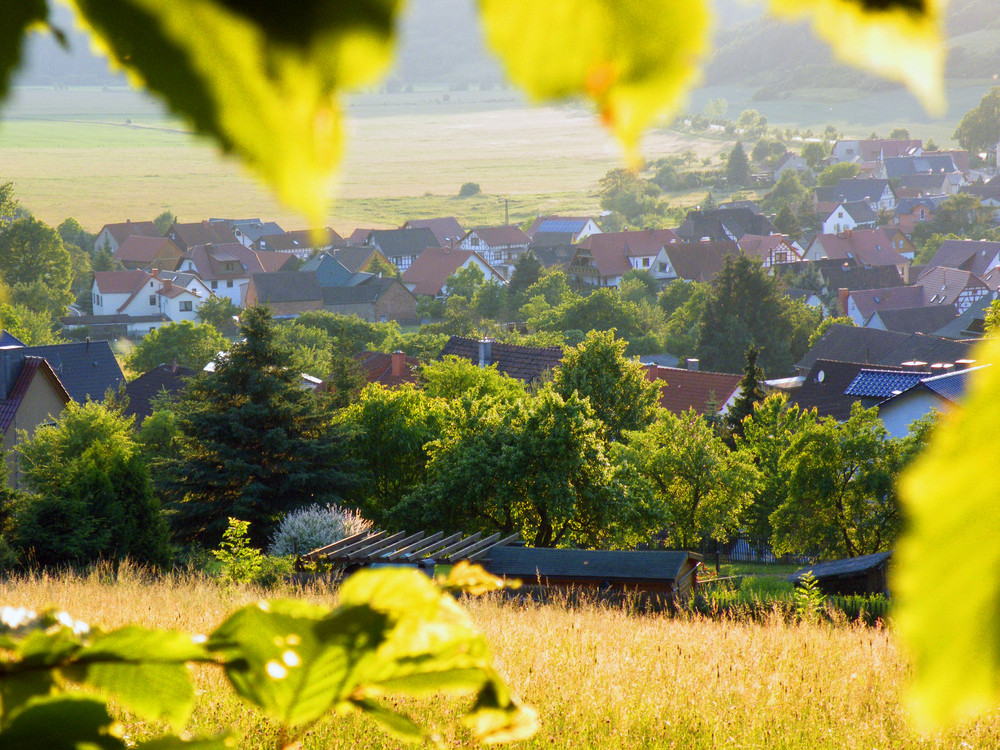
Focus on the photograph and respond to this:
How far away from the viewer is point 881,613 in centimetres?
1074

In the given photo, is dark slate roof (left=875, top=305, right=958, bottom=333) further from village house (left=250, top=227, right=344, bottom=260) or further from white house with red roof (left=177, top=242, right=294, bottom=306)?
village house (left=250, top=227, right=344, bottom=260)

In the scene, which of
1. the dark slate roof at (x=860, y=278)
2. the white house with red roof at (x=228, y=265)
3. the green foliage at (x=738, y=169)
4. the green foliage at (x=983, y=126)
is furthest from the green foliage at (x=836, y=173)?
the white house with red roof at (x=228, y=265)

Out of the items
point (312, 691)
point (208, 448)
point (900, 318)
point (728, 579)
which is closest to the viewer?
point (312, 691)

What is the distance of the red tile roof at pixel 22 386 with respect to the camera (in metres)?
21.7

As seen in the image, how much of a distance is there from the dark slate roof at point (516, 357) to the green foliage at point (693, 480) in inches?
451

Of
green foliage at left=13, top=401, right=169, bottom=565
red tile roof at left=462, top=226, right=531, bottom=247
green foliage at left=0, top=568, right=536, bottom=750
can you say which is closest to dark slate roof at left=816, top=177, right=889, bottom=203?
red tile roof at left=462, top=226, right=531, bottom=247

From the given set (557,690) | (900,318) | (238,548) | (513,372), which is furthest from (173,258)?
(557,690)

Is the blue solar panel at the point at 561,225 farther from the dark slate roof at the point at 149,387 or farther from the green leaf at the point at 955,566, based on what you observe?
the green leaf at the point at 955,566

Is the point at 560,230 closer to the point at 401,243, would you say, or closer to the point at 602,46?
the point at 401,243

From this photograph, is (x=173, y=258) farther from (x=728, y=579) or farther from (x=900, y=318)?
(x=728, y=579)

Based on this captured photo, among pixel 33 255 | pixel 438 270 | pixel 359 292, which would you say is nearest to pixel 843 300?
pixel 438 270

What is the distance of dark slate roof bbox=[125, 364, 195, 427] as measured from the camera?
105 ft

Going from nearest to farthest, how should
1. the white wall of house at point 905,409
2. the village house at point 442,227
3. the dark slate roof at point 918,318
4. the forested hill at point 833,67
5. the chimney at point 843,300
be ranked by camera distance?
the white wall of house at point 905,409 < the dark slate roof at point 918,318 < the chimney at point 843,300 < the village house at point 442,227 < the forested hill at point 833,67

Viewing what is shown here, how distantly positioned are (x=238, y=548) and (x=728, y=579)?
30.5 ft
